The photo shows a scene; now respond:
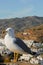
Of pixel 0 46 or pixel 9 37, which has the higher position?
pixel 9 37

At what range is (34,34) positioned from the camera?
29.1 meters

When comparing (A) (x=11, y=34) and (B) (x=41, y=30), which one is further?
(B) (x=41, y=30)

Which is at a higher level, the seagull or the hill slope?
the seagull

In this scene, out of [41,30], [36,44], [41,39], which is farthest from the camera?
[41,30]

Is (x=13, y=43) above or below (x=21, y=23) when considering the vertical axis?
above

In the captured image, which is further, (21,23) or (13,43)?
(21,23)

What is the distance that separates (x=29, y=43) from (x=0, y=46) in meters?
2.28

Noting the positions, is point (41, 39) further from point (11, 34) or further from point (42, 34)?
point (11, 34)

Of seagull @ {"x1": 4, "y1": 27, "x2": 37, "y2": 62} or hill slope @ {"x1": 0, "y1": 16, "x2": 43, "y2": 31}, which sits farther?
hill slope @ {"x1": 0, "y1": 16, "x2": 43, "y2": 31}

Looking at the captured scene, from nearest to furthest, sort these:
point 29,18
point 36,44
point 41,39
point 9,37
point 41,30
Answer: point 9,37, point 36,44, point 41,39, point 41,30, point 29,18

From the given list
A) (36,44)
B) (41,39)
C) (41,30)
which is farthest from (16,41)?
(41,30)

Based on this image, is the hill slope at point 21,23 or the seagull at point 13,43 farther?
the hill slope at point 21,23

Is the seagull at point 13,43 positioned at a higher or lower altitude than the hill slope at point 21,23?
higher

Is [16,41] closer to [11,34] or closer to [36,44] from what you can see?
[11,34]
